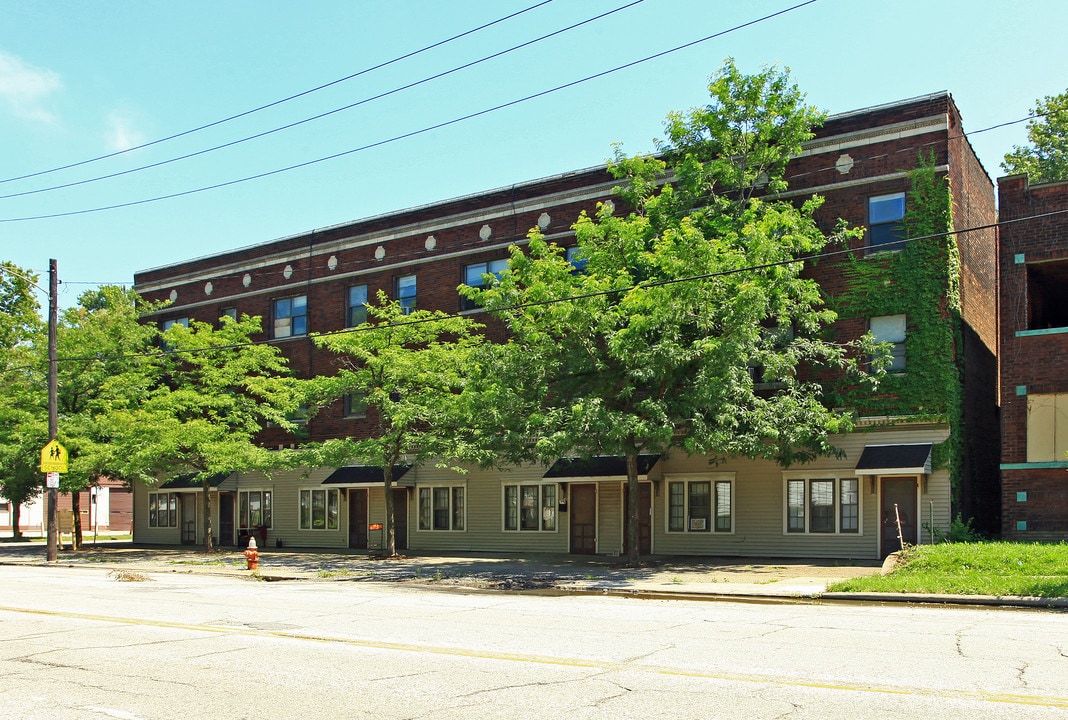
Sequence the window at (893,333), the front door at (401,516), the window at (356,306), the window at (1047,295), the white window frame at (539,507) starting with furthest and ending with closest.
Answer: the window at (356,306)
the front door at (401,516)
the white window frame at (539,507)
the window at (893,333)
the window at (1047,295)

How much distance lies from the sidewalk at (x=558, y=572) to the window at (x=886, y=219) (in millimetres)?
8207

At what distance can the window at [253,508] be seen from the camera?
3866 cm

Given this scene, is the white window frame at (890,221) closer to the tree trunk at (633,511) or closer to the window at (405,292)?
the tree trunk at (633,511)

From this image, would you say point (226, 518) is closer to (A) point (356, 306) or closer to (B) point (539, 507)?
(A) point (356, 306)

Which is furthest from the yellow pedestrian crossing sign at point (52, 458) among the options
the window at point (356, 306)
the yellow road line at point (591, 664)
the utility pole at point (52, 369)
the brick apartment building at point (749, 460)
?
the yellow road line at point (591, 664)

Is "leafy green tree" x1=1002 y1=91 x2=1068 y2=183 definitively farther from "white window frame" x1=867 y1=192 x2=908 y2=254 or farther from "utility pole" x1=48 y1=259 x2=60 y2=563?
"utility pole" x1=48 y1=259 x2=60 y2=563

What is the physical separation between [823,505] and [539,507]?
357 inches

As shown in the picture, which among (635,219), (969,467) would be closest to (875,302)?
(969,467)

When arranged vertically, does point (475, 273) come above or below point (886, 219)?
below

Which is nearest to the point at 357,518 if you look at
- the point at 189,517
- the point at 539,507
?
the point at 539,507

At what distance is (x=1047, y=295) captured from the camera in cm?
2844

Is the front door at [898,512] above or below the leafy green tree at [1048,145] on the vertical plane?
below

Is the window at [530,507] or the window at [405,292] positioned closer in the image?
the window at [530,507]

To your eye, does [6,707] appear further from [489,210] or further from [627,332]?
[489,210]
